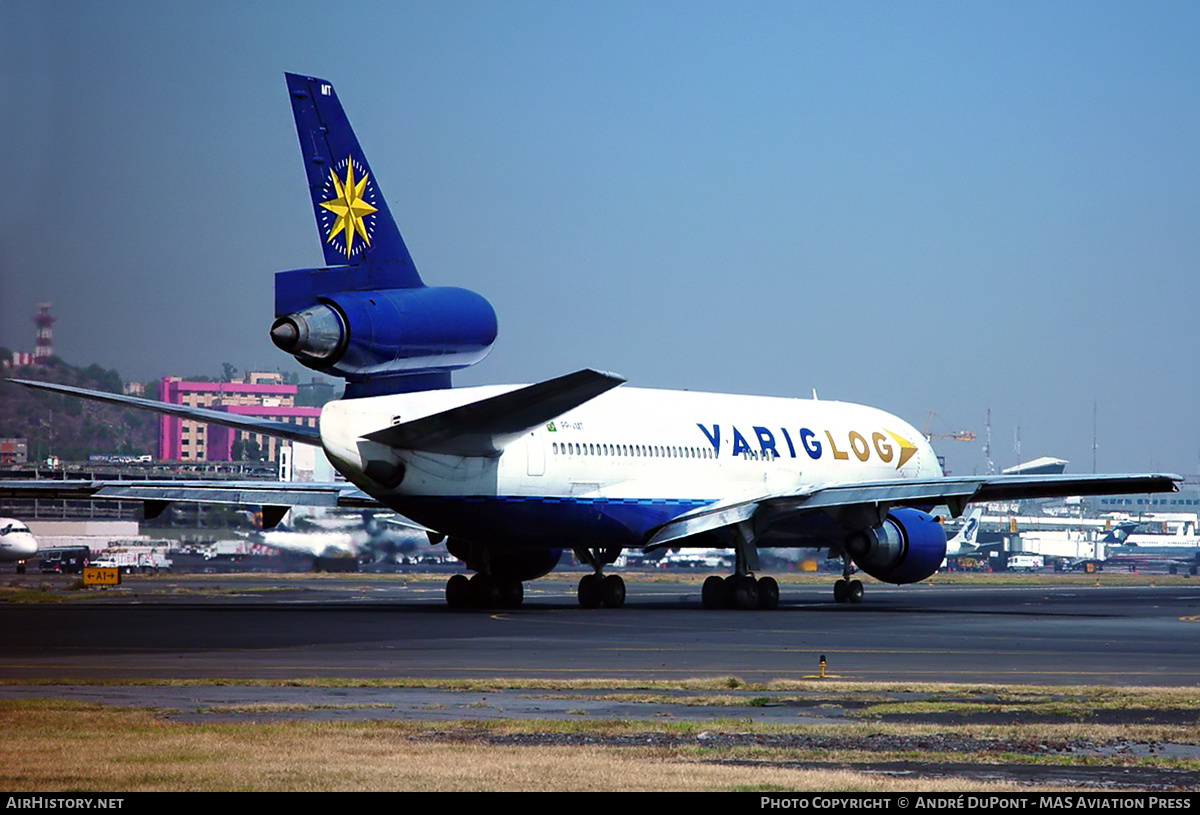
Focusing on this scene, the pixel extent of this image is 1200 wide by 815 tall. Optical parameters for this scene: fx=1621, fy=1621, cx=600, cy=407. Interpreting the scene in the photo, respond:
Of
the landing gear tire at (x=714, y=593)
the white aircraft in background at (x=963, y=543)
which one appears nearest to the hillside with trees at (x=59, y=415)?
the landing gear tire at (x=714, y=593)

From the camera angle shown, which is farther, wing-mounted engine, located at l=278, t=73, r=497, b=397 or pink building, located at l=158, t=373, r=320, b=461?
pink building, located at l=158, t=373, r=320, b=461

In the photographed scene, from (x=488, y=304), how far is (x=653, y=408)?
37.5ft

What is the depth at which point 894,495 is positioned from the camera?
124ft

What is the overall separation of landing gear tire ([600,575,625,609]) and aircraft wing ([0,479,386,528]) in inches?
236

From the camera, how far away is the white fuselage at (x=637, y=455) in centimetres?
3328

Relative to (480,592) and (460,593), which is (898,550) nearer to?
(480,592)

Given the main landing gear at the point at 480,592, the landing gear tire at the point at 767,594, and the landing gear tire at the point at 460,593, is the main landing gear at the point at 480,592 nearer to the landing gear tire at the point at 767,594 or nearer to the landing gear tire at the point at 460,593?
the landing gear tire at the point at 460,593

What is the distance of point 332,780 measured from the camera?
11594mm

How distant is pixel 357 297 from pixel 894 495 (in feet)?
47.8

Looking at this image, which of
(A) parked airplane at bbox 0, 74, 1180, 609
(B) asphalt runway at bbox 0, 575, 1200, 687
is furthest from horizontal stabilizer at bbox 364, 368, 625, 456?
(B) asphalt runway at bbox 0, 575, 1200, 687

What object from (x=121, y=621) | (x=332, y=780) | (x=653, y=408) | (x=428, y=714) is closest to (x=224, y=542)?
(x=653, y=408)

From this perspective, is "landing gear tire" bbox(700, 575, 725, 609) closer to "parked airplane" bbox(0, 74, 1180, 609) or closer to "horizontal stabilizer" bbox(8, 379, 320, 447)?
"parked airplane" bbox(0, 74, 1180, 609)

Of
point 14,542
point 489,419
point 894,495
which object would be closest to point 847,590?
point 894,495

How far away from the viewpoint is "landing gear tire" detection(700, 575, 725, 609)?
3978 cm
